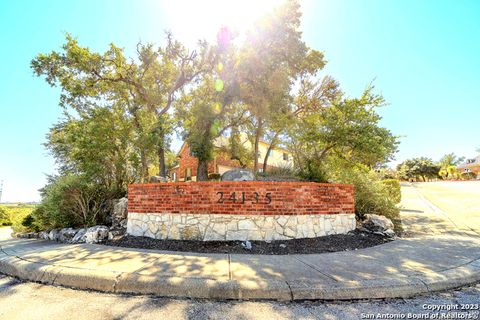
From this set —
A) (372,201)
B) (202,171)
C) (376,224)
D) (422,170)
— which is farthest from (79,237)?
(422,170)

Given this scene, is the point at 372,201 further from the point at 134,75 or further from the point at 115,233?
the point at 134,75

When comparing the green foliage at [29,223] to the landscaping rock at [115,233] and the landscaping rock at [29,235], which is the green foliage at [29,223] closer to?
the landscaping rock at [29,235]

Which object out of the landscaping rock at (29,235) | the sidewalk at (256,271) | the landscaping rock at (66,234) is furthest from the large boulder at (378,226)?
the landscaping rock at (29,235)

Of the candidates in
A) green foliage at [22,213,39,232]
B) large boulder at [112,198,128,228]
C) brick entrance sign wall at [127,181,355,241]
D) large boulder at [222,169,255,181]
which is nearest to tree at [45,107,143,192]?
large boulder at [112,198,128,228]

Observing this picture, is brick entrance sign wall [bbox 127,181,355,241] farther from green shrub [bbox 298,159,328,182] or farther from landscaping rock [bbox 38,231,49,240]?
green shrub [bbox 298,159,328,182]

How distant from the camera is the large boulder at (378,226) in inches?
267

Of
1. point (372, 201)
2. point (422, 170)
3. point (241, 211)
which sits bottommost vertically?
point (372, 201)

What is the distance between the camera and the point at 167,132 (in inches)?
472

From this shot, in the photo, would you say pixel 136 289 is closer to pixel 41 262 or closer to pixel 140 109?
pixel 41 262

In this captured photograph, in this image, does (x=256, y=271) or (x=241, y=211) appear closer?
(x=256, y=271)

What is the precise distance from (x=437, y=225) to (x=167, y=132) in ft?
39.2

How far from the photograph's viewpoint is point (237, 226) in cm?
587

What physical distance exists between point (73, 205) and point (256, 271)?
7.21 m

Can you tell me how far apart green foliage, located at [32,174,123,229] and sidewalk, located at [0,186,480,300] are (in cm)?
246
